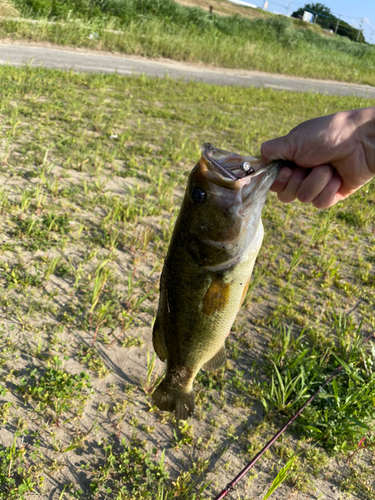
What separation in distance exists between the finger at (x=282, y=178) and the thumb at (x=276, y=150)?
6 centimetres

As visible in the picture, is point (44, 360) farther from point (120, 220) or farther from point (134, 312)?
point (120, 220)

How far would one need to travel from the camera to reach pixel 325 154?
1.84 metres

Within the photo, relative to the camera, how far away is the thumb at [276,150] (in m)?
1.81

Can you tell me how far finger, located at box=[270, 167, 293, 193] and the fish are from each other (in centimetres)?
17

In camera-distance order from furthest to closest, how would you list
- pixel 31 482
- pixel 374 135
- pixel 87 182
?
pixel 87 182 → pixel 31 482 → pixel 374 135

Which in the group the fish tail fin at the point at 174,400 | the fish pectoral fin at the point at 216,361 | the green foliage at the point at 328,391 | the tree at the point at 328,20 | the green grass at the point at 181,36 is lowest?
the green foliage at the point at 328,391

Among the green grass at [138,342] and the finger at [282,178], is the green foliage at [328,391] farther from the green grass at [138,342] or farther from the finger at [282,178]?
the finger at [282,178]

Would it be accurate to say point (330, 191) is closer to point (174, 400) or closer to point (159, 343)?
point (159, 343)

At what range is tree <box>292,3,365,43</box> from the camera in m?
51.7

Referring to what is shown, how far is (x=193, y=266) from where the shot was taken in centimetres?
159

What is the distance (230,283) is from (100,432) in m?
1.51

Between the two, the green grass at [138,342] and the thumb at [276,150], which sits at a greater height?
the thumb at [276,150]

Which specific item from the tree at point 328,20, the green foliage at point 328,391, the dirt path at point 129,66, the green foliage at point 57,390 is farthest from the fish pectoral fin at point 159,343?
the tree at point 328,20

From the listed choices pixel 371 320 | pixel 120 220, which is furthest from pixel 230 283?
pixel 120 220
